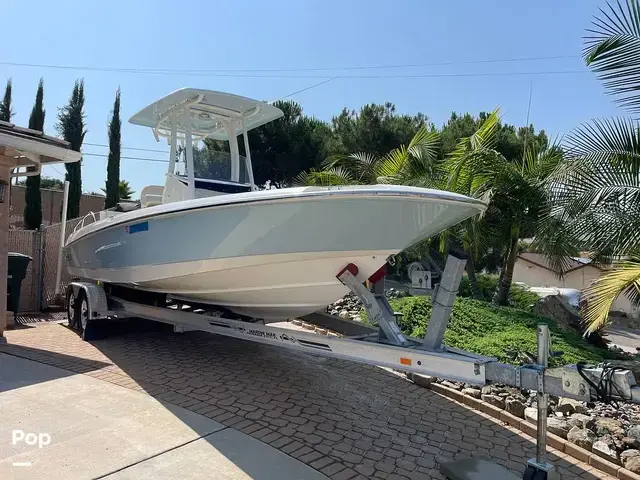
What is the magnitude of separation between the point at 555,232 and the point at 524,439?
4904 millimetres

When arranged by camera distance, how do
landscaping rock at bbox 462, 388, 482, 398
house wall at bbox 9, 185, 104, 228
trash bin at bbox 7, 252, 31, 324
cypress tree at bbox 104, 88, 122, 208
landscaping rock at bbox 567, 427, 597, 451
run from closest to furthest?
landscaping rock at bbox 567, 427, 597, 451, landscaping rock at bbox 462, 388, 482, 398, trash bin at bbox 7, 252, 31, 324, house wall at bbox 9, 185, 104, 228, cypress tree at bbox 104, 88, 122, 208

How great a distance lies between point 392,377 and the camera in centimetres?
584

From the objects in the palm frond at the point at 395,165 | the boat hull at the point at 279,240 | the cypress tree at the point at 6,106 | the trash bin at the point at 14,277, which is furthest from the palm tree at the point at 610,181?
the cypress tree at the point at 6,106

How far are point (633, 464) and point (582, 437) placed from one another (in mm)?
406

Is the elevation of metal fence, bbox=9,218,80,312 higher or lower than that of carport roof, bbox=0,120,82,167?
lower

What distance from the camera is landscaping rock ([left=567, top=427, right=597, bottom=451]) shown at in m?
3.99

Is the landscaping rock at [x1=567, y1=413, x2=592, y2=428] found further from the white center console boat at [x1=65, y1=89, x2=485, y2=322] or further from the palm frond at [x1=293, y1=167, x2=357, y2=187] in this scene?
the palm frond at [x1=293, y1=167, x2=357, y2=187]

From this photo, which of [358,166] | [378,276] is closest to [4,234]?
[378,276]

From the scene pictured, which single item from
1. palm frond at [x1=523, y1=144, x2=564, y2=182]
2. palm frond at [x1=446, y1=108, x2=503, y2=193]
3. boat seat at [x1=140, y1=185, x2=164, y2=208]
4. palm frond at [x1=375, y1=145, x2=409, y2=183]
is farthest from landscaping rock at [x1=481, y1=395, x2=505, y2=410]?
palm frond at [x1=375, y1=145, x2=409, y2=183]

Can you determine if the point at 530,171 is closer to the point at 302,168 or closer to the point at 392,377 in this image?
the point at 392,377

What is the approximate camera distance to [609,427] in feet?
14.5

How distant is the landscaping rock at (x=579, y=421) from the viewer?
4.41 metres

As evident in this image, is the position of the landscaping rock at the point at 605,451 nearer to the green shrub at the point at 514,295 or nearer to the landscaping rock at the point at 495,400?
the landscaping rock at the point at 495,400

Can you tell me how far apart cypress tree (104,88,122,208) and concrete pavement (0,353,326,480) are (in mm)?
21252
